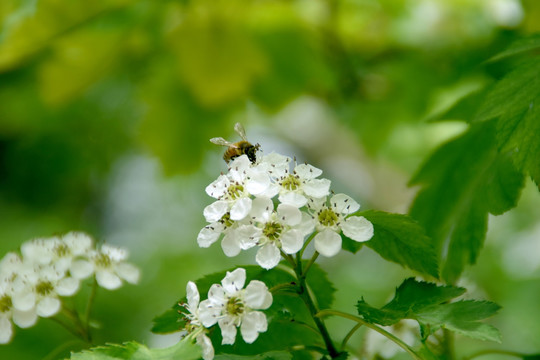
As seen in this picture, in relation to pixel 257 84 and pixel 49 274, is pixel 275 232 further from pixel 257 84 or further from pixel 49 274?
pixel 257 84

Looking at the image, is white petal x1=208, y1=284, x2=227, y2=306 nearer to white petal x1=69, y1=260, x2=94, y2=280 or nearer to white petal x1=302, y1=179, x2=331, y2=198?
white petal x1=302, y1=179, x2=331, y2=198

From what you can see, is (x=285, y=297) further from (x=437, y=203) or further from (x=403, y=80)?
(x=403, y=80)

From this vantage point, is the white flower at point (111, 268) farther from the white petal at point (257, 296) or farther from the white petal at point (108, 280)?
the white petal at point (257, 296)

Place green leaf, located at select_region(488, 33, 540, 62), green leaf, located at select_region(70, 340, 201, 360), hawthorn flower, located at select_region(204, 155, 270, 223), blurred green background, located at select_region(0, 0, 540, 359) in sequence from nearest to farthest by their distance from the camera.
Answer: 1. green leaf, located at select_region(70, 340, 201, 360)
2. hawthorn flower, located at select_region(204, 155, 270, 223)
3. green leaf, located at select_region(488, 33, 540, 62)
4. blurred green background, located at select_region(0, 0, 540, 359)

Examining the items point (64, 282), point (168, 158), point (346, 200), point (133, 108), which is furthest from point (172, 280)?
point (346, 200)

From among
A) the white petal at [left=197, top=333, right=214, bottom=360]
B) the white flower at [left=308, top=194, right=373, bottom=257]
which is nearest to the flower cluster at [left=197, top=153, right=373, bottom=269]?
the white flower at [left=308, top=194, right=373, bottom=257]

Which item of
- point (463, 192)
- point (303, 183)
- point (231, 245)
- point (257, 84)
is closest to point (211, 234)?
point (231, 245)

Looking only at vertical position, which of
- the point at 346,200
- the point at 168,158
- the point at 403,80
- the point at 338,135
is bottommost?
the point at 346,200
